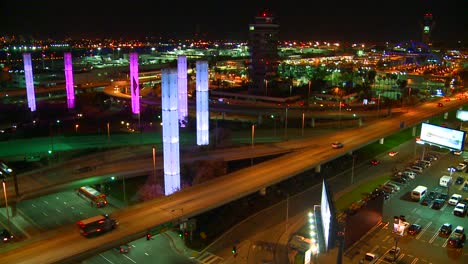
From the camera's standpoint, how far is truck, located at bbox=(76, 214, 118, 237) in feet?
64.3

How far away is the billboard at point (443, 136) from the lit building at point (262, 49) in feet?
134

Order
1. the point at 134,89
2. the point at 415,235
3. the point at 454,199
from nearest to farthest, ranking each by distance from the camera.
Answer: the point at 415,235 → the point at 454,199 → the point at 134,89

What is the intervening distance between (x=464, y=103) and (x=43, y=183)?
64892mm

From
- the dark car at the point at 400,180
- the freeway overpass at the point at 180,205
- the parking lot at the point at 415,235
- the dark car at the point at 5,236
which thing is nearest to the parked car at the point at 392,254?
the parking lot at the point at 415,235

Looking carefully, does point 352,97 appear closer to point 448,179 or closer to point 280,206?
point 448,179

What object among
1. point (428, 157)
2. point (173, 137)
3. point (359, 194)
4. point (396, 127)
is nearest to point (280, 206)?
point (359, 194)

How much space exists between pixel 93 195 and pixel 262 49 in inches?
2154

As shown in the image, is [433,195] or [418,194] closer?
[418,194]

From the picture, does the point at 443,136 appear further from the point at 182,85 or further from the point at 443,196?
the point at 182,85

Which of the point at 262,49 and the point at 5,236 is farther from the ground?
the point at 262,49

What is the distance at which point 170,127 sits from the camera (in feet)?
92.0

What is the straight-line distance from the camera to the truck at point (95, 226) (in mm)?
19594

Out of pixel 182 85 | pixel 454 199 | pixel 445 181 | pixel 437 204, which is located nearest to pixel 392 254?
pixel 437 204

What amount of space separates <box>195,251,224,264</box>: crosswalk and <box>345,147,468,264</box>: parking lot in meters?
7.22
